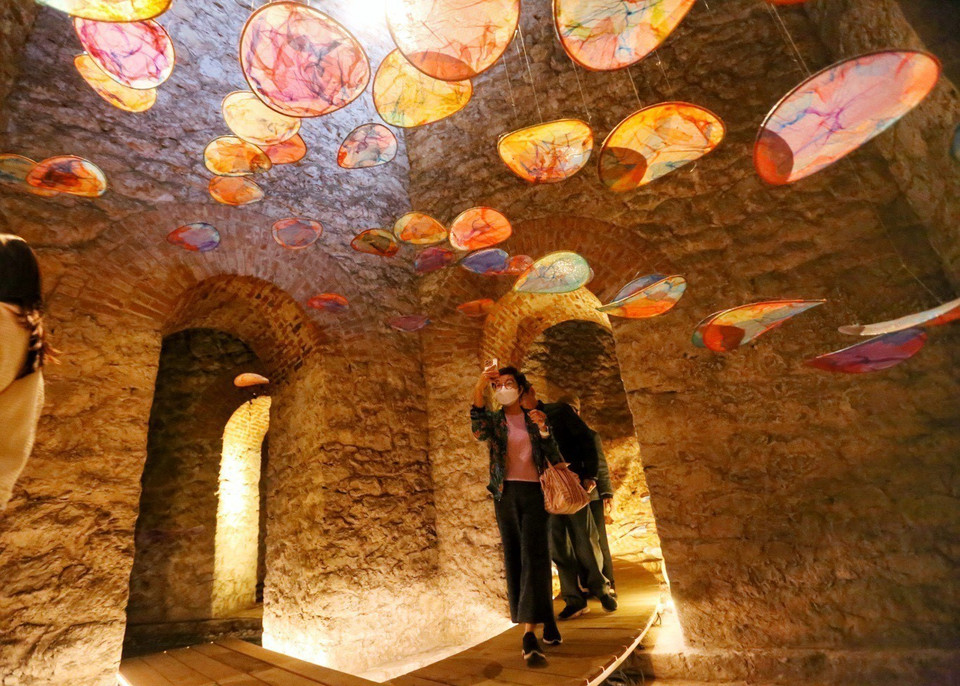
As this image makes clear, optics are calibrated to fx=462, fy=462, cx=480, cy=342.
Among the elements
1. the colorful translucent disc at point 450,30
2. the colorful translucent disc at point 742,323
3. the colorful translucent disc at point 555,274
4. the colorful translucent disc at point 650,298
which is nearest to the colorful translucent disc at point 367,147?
the colorful translucent disc at point 450,30

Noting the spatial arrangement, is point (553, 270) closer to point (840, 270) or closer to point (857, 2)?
point (840, 270)

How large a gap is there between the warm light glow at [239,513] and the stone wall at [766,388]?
13.5 ft

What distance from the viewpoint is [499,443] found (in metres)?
2.71

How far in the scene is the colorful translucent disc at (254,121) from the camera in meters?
3.97

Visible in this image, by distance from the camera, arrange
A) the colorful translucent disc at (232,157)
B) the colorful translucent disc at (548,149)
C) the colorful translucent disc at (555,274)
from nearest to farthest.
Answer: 1. the colorful translucent disc at (548,149)
2. the colorful translucent disc at (555,274)
3. the colorful translucent disc at (232,157)

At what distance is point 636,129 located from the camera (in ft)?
10.8

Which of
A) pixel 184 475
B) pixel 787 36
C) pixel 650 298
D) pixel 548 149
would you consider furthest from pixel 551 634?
pixel 184 475

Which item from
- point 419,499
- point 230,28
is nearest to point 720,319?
point 419,499

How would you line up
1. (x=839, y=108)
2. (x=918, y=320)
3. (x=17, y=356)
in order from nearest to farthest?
(x=17, y=356) → (x=918, y=320) → (x=839, y=108)

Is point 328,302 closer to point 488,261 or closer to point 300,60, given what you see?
point 488,261

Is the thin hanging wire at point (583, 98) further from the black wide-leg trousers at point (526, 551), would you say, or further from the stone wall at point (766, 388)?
the black wide-leg trousers at point (526, 551)

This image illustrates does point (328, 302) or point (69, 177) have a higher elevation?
point (69, 177)

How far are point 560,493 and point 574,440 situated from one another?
107 cm

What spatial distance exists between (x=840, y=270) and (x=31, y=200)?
6094 mm
